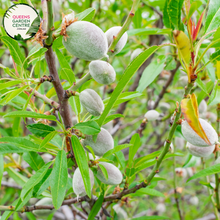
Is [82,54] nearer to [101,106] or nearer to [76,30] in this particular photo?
[76,30]

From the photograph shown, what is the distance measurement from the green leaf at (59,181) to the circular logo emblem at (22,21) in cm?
37

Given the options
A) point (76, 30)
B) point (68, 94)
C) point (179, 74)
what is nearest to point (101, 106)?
point (68, 94)

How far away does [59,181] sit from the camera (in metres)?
0.61

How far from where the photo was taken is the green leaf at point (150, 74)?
2.47 ft

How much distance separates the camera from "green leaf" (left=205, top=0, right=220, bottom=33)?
635 millimetres

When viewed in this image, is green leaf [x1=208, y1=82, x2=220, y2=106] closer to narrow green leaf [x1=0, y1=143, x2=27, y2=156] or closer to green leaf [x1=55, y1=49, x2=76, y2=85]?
green leaf [x1=55, y1=49, x2=76, y2=85]

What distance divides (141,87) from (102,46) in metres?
0.26

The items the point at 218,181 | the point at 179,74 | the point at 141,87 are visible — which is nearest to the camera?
the point at 141,87

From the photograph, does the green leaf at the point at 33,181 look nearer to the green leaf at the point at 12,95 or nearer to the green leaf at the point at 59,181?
the green leaf at the point at 59,181

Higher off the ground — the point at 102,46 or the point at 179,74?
the point at 102,46

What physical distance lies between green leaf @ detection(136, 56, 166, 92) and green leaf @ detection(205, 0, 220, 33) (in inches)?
8.6

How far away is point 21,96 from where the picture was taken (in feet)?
2.64

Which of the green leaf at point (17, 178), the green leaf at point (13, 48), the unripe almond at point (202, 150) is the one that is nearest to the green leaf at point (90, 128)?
the green leaf at point (13, 48)

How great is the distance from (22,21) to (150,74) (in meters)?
0.46
